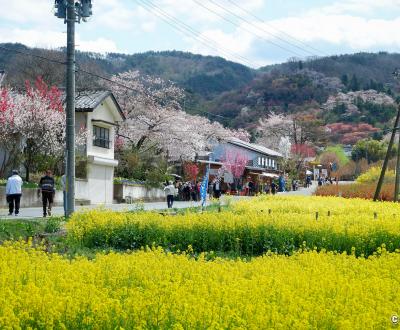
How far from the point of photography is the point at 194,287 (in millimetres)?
6492

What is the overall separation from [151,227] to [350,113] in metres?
99.5

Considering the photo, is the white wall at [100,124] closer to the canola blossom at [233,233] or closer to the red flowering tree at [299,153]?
the canola blossom at [233,233]

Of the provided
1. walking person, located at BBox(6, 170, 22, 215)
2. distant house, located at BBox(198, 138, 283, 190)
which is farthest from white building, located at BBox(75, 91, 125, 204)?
distant house, located at BBox(198, 138, 283, 190)

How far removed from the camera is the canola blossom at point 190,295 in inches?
202

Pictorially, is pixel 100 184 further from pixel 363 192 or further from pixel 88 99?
pixel 363 192

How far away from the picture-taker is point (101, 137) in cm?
3753

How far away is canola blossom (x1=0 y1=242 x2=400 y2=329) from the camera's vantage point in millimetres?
5121

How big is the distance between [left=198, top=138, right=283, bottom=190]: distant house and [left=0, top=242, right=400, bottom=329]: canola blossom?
50070mm

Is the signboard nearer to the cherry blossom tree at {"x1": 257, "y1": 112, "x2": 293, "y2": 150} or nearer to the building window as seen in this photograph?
the building window

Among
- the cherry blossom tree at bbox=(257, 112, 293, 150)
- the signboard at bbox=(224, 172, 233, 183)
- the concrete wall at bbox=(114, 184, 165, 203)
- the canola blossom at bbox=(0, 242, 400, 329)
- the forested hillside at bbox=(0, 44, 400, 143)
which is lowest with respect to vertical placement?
the canola blossom at bbox=(0, 242, 400, 329)

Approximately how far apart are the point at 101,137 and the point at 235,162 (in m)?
28.9

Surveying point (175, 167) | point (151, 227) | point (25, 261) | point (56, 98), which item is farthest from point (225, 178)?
point (25, 261)

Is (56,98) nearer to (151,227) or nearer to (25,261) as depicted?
(151,227)

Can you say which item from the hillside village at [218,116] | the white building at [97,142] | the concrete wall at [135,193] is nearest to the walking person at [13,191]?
the hillside village at [218,116]
